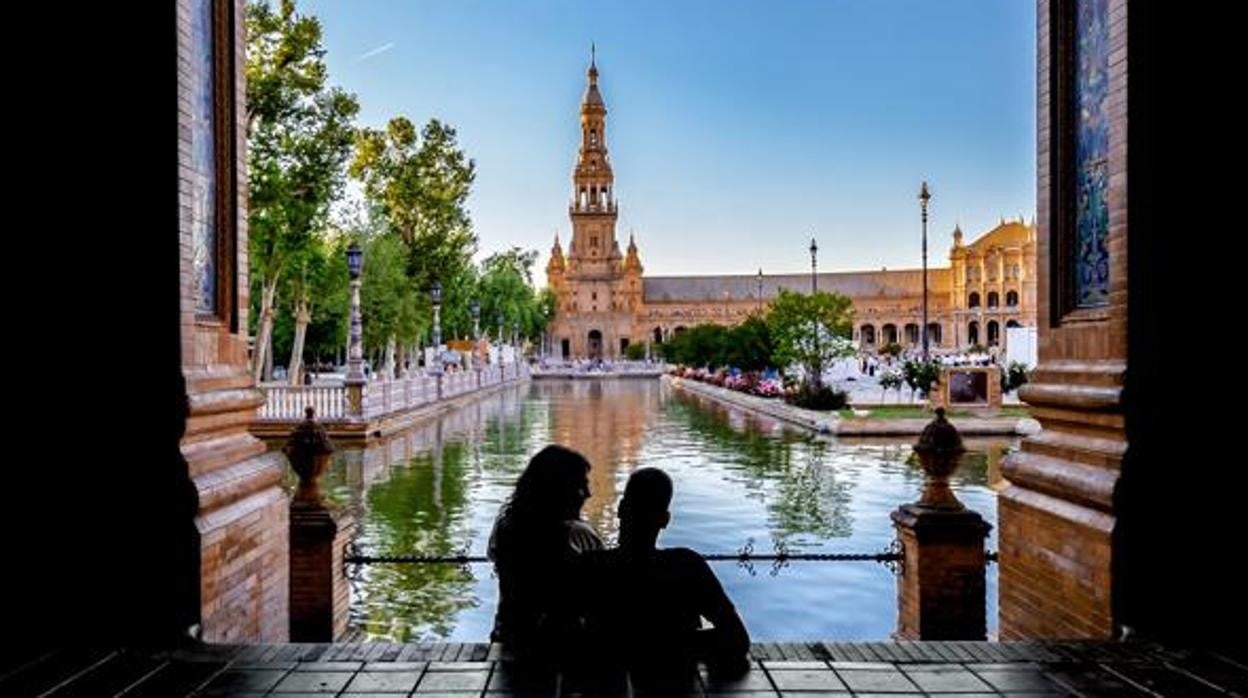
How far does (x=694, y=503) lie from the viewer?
541 inches

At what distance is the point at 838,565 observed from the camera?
9992 mm

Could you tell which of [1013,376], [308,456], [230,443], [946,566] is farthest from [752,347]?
[230,443]

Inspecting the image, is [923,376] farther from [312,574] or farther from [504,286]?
[504,286]

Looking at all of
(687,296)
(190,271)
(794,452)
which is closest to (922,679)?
(190,271)

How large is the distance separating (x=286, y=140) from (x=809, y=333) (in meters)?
17.8

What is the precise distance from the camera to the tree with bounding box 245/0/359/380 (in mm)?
25516

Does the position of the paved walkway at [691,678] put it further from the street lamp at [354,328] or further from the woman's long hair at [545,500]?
the street lamp at [354,328]

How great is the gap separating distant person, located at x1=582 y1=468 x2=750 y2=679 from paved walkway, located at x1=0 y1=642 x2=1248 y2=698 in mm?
146

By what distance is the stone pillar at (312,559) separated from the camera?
267 inches

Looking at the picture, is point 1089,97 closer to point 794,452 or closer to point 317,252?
point 794,452

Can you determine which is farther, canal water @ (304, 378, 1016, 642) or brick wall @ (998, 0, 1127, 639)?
canal water @ (304, 378, 1016, 642)

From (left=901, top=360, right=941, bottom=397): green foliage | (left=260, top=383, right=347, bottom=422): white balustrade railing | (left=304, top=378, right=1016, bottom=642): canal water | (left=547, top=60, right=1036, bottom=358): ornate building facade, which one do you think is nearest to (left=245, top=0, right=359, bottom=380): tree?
(left=260, top=383, right=347, bottom=422): white balustrade railing

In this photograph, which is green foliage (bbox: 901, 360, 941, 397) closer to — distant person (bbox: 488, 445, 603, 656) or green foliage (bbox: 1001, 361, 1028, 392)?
green foliage (bbox: 1001, 361, 1028, 392)

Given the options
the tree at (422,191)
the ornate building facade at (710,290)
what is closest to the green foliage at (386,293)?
the tree at (422,191)
